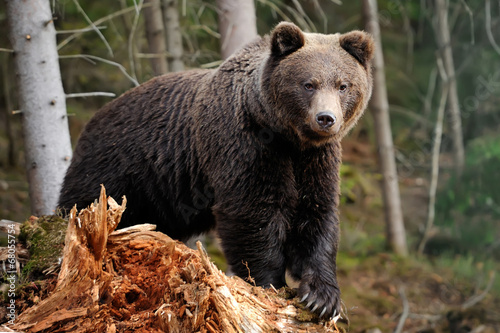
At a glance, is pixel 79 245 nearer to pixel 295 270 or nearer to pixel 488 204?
pixel 295 270

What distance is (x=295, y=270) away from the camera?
16.0 ft

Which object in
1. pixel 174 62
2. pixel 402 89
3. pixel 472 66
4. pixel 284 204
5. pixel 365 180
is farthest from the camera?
pixel 402 89

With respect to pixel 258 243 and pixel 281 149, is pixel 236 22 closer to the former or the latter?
pixel 281 149

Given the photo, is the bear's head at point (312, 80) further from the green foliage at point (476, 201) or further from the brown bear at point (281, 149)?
the green foliage at point (476, 201)

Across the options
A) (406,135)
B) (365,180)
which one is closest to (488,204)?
(365,180)

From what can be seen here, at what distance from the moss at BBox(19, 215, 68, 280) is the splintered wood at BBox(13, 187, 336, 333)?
0.50m

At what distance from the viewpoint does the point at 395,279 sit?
983cm

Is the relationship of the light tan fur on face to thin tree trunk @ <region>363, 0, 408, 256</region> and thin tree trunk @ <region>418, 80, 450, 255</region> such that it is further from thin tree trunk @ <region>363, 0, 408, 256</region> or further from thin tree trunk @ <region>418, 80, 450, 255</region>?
thin tree trunk @ <region>418, 80, 450, 255</region>

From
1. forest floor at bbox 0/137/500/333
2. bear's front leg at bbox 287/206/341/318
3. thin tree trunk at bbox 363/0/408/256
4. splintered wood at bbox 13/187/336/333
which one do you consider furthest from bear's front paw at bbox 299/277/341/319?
thin tree trunk at bbox 363/0/408/256

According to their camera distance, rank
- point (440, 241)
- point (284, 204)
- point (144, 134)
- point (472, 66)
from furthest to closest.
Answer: point (472, 66), point (440, 241), point (144, 134), point (284, 204)

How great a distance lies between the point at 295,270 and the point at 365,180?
875 cm

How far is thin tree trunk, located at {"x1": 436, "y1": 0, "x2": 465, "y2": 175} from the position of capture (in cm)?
1125

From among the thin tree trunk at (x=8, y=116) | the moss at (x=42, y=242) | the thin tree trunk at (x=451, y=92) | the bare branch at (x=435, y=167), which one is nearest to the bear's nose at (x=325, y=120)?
the moss at (x=42, y=242)

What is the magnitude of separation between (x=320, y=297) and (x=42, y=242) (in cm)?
231
